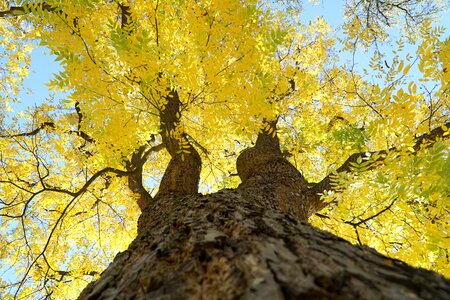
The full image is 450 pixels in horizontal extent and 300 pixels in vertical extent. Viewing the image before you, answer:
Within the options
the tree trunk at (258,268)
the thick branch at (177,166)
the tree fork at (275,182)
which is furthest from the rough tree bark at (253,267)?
the thick branch at (177,166)

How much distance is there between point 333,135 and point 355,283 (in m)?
6.42

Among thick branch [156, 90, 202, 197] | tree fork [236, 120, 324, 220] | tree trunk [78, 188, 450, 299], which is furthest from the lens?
thick branch [156, 90, 202, 197]

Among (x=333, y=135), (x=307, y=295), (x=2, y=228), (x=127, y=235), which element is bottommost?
(x=307, y=295)

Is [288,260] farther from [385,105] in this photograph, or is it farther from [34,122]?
[34,122]

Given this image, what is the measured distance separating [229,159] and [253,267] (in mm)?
6870

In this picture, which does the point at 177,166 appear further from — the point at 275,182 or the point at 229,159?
the point at 229,159

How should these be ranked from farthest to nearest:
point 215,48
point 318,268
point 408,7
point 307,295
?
point 408,7, point 215,48, point 318,268, point 307,295

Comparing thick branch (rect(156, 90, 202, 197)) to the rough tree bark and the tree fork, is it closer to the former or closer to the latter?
the tree fork

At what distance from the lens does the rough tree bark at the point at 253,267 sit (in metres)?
0.81

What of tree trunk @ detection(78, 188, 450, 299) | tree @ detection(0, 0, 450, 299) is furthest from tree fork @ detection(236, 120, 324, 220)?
tree trunk @ detection(78, 188, 450, 299)

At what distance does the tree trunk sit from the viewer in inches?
31.9

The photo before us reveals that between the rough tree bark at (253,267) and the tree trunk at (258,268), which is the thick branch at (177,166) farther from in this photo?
the tree trunk at (258,268)

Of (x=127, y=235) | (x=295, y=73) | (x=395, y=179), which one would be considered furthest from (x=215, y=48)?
(x=127, y=235)

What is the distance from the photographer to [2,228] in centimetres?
661
